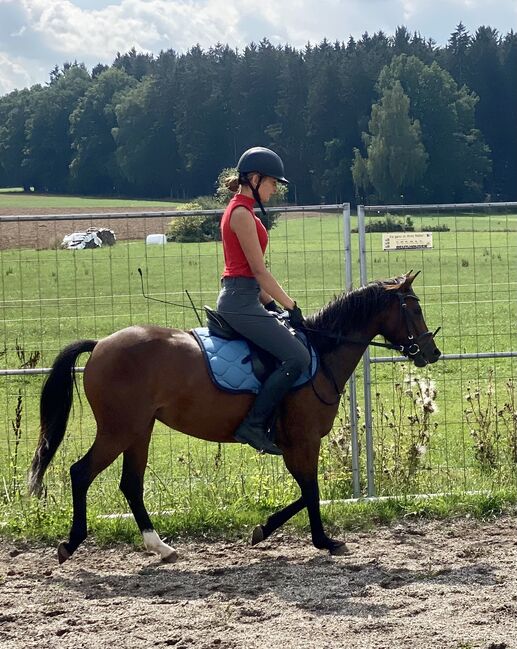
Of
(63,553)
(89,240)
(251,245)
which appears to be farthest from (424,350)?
(89,240)

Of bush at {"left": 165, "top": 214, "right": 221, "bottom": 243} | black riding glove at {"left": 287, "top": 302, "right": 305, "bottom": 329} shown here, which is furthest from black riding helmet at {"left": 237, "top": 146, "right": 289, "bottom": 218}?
bush at {"left": 165, "top": 214, "right": 221, "bottom": 243}

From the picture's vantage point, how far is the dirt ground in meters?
5.00

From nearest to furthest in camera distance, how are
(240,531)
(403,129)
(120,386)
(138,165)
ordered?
(120,386), (240,531), (403,129), (138,165)

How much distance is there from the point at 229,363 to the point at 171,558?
1376 mm

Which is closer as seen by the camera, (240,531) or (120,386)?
(120,386)

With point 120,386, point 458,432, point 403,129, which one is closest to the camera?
point 120,386

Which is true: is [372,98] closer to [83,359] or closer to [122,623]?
[83,359]

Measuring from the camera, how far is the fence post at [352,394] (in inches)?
302

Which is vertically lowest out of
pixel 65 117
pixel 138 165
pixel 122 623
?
pixel 122 623

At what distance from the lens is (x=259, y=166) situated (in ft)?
21.2

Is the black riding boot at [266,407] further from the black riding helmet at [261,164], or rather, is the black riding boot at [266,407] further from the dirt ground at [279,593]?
the black riding helmet at [261,164]

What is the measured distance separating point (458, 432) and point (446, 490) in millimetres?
3254

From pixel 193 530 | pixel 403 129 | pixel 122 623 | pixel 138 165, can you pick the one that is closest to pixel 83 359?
pixel 193 530

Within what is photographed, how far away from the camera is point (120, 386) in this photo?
6.39 meters
